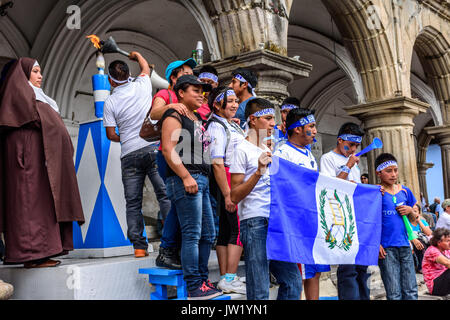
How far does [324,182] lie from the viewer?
351 centimetres

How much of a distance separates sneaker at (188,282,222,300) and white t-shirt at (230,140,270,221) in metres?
0.49

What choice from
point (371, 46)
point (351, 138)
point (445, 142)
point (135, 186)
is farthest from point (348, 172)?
point (445, 142)

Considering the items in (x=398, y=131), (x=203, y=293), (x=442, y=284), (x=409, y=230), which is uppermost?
(x=398, y=131)

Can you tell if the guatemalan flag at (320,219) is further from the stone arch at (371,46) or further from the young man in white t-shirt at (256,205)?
the stone arch at (371,46)

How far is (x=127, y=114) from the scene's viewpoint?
3.92 m

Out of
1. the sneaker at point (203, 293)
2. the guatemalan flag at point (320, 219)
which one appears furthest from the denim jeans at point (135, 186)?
the guatemalan flag at point (320, 219)

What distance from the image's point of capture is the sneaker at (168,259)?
3.19m

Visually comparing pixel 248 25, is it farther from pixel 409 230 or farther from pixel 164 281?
pixel 164 281

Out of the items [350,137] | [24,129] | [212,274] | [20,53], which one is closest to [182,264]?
[212,274]

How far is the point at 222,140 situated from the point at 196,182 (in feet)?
1.16

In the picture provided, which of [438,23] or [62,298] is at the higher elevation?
[438,23]

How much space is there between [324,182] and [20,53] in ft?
24.5

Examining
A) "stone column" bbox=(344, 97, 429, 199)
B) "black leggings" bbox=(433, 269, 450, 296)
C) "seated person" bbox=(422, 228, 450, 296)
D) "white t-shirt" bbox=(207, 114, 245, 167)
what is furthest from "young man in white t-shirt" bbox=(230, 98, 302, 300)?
"stone column" bbox=(344, 97, 429, 199)

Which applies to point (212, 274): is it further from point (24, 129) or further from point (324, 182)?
point (24, 129)
